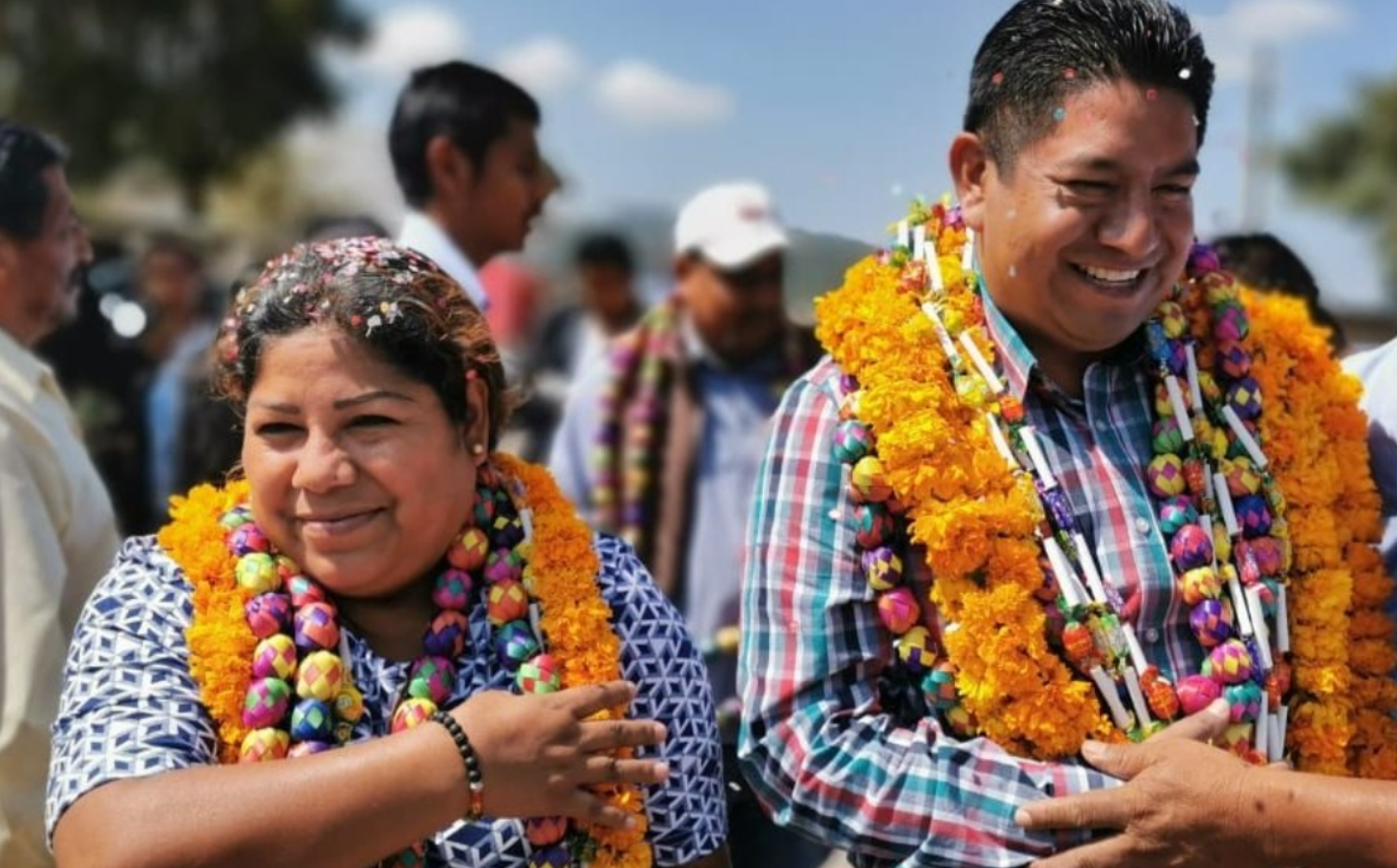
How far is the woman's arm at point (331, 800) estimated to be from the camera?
1.98 m

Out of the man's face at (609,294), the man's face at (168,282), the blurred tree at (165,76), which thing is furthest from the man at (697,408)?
the blurred tree at (165,76)

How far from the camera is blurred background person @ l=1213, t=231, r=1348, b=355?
3.76 metres

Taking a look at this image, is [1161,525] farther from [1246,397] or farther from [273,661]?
[273,661]

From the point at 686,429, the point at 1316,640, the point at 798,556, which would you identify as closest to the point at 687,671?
the point at 798,556

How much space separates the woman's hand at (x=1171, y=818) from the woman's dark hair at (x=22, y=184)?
2499 millimetres

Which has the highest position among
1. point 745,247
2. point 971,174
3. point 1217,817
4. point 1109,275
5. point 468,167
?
point 468,167

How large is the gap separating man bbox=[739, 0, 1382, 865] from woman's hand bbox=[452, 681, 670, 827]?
0.23 metres

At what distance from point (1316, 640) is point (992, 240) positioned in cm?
79

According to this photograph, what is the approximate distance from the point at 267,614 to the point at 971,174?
1251 millimetres

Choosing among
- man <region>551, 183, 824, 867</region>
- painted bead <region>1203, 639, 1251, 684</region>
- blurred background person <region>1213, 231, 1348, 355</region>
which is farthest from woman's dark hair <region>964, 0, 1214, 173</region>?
man <region>551, 183, 824, 867</region>

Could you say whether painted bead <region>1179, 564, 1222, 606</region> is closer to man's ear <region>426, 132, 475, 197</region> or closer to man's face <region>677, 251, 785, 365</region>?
man's ear <region>426, 132, 475, 197</region>

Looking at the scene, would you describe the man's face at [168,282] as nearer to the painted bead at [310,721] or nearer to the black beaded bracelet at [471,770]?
the painted bead at [310,721]

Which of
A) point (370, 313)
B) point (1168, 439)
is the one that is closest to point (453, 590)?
point (370, 313)

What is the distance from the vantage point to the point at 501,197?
4.06 meters
